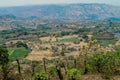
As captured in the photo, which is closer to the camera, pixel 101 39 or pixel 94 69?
pixel 94 69

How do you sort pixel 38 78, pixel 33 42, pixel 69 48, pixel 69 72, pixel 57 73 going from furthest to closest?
pixel 33 42 → pixel 69 48 → pixel 57 73 → pixel 69 72 → pixel 38 78

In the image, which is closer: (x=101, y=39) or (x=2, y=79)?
(x=2, y=79)

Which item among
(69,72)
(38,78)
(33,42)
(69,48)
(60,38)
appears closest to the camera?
(38,78)

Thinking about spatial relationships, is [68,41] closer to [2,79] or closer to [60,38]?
[60,38]

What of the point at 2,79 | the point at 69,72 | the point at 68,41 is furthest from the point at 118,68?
the point at 68,41

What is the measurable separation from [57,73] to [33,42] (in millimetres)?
82028

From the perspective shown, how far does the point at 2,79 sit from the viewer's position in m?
41.0

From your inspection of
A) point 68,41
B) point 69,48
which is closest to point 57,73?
point 69,48

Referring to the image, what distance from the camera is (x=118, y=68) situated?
47250 mm

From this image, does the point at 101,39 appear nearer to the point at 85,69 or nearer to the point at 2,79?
the point at 85,69

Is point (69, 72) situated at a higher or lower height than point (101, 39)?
higher

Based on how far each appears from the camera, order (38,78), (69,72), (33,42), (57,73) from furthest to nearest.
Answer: (33,42), (57,73), (69,72), (38,78)

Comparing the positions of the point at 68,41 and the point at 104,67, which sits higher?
the point at 104,67

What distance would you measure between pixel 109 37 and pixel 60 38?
23371 mm
